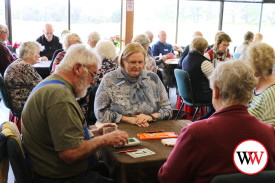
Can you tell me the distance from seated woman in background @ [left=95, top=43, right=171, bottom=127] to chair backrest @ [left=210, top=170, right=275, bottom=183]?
48.6 inches

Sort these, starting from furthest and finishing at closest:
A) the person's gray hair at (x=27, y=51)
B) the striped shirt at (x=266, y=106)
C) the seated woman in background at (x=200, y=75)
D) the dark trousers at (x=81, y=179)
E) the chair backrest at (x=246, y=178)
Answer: the seated woman in background at (x=200, y=75) → the person's gray hair at (x=27, y=51) → the striped shirt at (x=266, y=106) → the dark trousers at (x=81, y=179) → the chair backrest at (x=246, y=178)

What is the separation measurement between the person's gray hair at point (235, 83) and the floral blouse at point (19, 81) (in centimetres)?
280

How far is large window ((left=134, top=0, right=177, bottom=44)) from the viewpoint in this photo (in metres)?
8.93

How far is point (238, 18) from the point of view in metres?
10.0

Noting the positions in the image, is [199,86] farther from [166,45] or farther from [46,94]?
[166,45]

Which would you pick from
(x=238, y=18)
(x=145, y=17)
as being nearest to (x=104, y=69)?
(x=145, y=17)

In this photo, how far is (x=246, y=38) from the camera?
698 cm

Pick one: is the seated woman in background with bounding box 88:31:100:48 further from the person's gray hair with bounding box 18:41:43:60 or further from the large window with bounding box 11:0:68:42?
the large window with bounding box 11:0:68:42

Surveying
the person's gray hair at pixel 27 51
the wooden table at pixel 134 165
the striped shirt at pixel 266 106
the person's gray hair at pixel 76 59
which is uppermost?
the person's gray hair at pixel 76 59

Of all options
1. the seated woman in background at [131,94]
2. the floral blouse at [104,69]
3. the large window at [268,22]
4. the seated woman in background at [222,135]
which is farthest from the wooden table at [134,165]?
the large window at [268,22]

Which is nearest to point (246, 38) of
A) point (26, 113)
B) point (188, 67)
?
point (188, 67)

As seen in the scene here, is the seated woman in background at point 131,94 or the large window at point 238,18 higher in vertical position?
the large window at point 238,18

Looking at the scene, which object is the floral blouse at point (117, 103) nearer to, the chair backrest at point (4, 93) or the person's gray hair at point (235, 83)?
the person's gray hair at point (235, 83)

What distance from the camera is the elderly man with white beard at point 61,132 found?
1548mm
